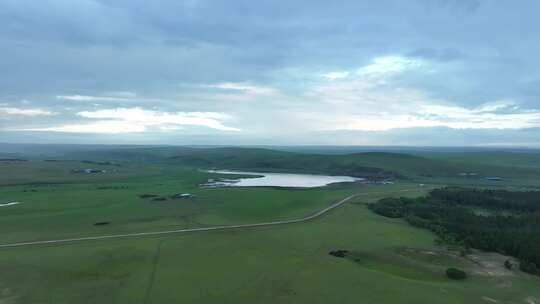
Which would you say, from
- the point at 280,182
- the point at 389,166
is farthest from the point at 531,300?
the point at 389,166

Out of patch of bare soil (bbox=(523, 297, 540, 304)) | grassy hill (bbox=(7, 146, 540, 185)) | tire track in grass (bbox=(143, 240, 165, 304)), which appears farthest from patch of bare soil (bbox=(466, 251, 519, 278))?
grassy hill (bbox=(7, 146, 540, 185))

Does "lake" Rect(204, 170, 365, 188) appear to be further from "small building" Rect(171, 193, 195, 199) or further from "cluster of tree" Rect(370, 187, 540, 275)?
"cluster of tree" Rect(370, 187, 540, 275)

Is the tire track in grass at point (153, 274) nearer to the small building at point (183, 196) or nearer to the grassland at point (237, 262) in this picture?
the grassland at point (237, 262)

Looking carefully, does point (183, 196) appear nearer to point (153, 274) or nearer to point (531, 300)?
point (153, 274)

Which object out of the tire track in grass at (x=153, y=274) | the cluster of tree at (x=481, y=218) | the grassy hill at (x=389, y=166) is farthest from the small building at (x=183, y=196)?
the grassy hill at (x=389, y=166)

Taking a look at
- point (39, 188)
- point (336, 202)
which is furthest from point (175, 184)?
point (336, 202)
